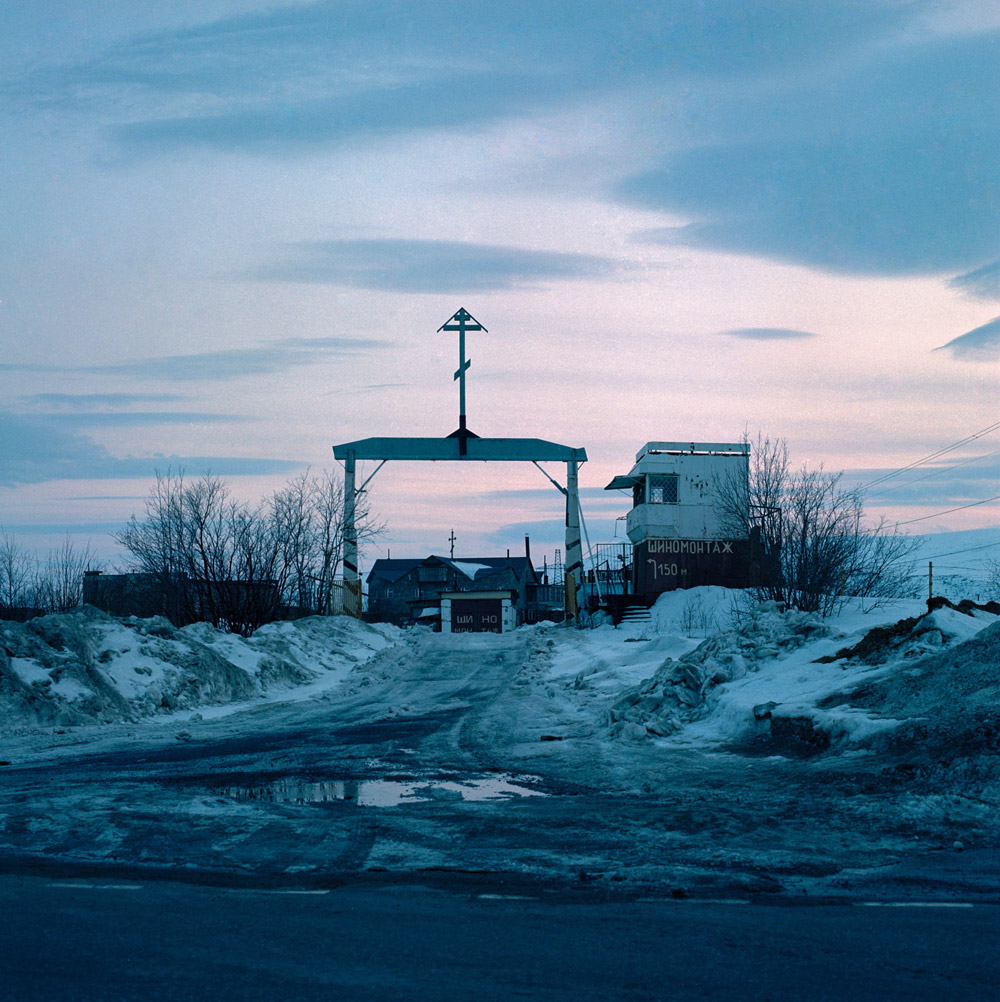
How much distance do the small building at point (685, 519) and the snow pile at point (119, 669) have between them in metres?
20.3

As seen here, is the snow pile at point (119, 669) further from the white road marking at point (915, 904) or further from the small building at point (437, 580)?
the small building at point (437, 580)

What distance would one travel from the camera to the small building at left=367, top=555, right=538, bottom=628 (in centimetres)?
9200

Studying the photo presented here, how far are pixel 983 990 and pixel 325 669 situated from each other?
885 inches

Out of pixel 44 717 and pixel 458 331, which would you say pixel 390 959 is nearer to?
pixel 44 717

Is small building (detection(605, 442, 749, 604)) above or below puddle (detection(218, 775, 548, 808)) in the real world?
above

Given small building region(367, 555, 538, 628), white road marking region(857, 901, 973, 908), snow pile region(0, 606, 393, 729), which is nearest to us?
white road marking region(857, 901, 973, 908)

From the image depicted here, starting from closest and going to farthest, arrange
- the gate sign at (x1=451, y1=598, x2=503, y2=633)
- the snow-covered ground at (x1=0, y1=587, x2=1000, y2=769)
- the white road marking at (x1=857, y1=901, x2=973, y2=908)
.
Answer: the white road marking at (x1=857, y1=901, x2=973, y2=908) < the snow-covered ground at (x1=0, y1=587, x2=1000, y2=769) < the gate sign at (x1=451, y1=598, x2=503, y2=633)

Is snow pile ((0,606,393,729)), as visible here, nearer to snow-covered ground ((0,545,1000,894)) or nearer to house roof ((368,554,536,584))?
snow-covered ground ((0,545,1000,894))

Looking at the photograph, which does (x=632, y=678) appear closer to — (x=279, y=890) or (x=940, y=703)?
(x=940, y=703)

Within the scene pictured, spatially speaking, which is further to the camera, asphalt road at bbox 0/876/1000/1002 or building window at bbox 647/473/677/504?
building window at bbox 647/473/677/504

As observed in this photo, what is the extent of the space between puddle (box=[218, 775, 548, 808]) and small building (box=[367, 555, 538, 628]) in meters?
80.8

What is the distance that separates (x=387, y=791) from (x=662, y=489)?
3402 cm

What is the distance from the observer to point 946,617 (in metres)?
12.5

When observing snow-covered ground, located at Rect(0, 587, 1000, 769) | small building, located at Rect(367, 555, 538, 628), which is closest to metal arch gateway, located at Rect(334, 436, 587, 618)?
snow-covered ground, located at Rect(0, 587, 1000, 769)
